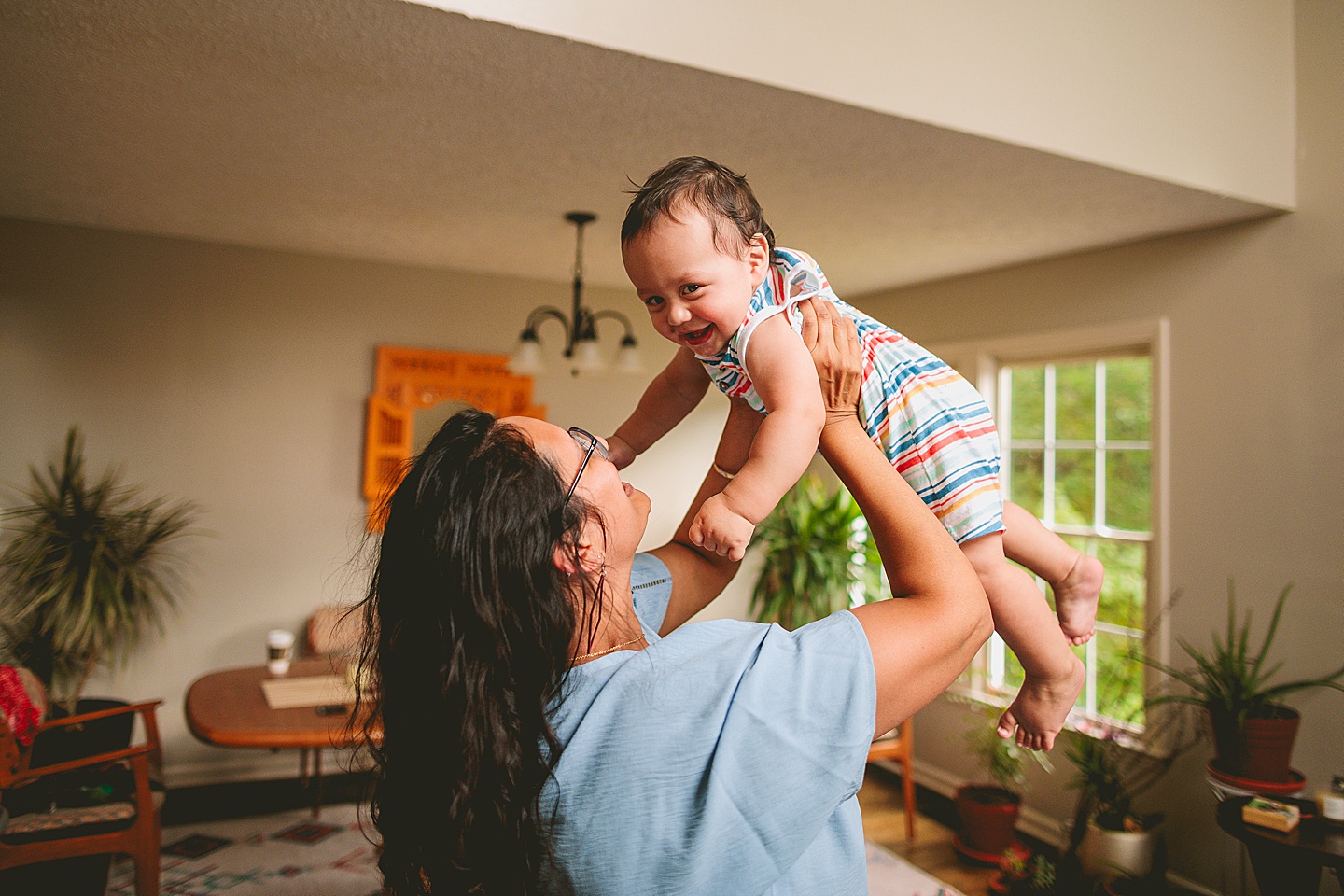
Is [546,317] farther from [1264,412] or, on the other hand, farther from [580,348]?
[1264,412]

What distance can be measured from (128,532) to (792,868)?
3919 millimetres

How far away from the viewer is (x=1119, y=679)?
371 centimetres

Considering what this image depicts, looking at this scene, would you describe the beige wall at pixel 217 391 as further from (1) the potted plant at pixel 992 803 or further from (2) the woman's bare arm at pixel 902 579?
(2) the woman's bare arm at pixel 902 579

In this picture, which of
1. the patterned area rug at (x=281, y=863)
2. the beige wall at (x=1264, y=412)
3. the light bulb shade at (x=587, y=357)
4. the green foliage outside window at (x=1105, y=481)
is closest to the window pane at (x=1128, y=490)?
the green foliage outside window at (x=1105, y=481)

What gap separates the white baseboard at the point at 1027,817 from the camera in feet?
10.9

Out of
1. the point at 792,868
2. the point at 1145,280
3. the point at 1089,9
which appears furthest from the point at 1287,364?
the point at 792,868

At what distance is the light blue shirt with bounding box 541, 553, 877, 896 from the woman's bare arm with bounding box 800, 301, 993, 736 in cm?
4

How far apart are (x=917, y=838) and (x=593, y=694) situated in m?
→ 3.72

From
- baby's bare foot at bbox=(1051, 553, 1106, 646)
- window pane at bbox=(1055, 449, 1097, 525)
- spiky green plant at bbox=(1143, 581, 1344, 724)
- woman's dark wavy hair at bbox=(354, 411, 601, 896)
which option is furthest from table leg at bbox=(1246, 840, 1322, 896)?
woman's dark wavy hair at bbox=(354, 411, 601, 896)

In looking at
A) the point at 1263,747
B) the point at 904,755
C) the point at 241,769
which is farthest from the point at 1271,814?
the point at 241,769

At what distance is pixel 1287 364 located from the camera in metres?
3.08

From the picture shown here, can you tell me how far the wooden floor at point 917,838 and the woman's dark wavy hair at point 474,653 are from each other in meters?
3.32

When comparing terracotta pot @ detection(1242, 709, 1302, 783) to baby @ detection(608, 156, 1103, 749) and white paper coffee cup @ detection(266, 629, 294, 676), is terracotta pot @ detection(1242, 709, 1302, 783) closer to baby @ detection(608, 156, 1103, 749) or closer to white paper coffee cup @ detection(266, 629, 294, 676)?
baby @ detection(608, 156, 1103, 749)

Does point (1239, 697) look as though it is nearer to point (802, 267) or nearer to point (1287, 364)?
point (1287, 364)
